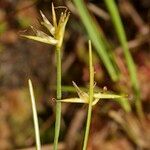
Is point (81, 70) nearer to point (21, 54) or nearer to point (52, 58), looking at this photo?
point (52, 58)

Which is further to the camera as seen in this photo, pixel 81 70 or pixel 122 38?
pixel 81 70

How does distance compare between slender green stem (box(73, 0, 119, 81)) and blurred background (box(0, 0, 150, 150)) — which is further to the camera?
blurred background (box(0, 0, 150, 150))

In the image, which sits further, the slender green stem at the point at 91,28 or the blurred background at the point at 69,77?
the blurred background at the point at 69,77

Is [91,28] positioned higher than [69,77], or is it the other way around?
[91,28]

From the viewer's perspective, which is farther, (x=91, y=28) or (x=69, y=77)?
(x=69, y=77)

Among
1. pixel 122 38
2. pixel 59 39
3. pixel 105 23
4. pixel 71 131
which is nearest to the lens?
pixel 59 39

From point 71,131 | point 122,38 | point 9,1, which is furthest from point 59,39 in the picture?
point 9,1

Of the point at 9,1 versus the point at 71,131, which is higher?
the point at 9,1

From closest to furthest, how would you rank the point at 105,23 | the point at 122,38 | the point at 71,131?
the point at 122,38 → the point at 71,131 → the point at 105,23
